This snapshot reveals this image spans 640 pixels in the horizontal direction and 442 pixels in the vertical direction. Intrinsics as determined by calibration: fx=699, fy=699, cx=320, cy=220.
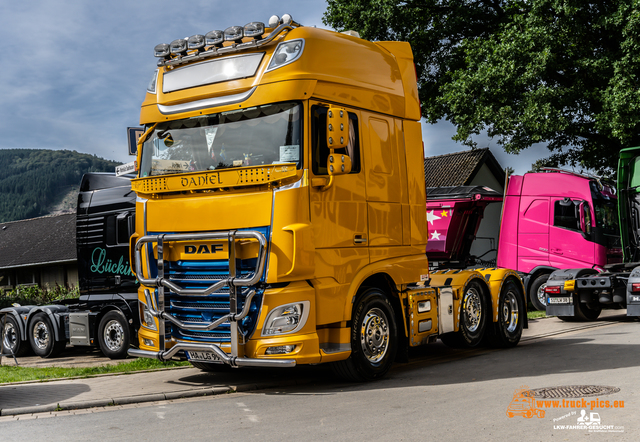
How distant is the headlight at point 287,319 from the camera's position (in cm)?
755

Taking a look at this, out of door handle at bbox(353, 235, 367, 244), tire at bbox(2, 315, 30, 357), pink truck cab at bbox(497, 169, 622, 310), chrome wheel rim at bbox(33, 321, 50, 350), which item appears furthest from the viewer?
pink truck cab at bbox(497, 169, 622, 310)

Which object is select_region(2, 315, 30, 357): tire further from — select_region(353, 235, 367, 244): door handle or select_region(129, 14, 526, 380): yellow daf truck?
select_region(353, 235, 367, 244): door handle

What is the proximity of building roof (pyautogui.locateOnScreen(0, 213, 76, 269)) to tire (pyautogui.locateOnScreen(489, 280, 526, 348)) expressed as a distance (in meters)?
26.4

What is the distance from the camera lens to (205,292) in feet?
25.8

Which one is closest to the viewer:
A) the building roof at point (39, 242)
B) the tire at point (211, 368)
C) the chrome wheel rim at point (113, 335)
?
the tire at point (211, 368)

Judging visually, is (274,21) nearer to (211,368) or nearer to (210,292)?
(210,292)

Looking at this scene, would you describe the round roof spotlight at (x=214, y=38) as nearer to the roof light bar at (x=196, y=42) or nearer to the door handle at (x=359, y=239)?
the roof light bar at (x=196, y=42)

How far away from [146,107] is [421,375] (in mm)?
4903

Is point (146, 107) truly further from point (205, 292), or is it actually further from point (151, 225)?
point (205, 292)

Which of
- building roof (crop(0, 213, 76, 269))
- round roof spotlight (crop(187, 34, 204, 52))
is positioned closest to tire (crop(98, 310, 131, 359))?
round roof spotlight (crop(187, 34, 204, 52))

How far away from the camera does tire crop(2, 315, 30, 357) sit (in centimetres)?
1468

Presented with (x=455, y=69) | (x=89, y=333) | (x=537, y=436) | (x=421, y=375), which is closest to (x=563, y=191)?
(x=455, y=69)

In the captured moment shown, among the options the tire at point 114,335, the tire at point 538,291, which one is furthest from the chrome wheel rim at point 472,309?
the tire at point 538,291

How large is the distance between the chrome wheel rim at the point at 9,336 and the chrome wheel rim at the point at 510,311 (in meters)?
10.1
